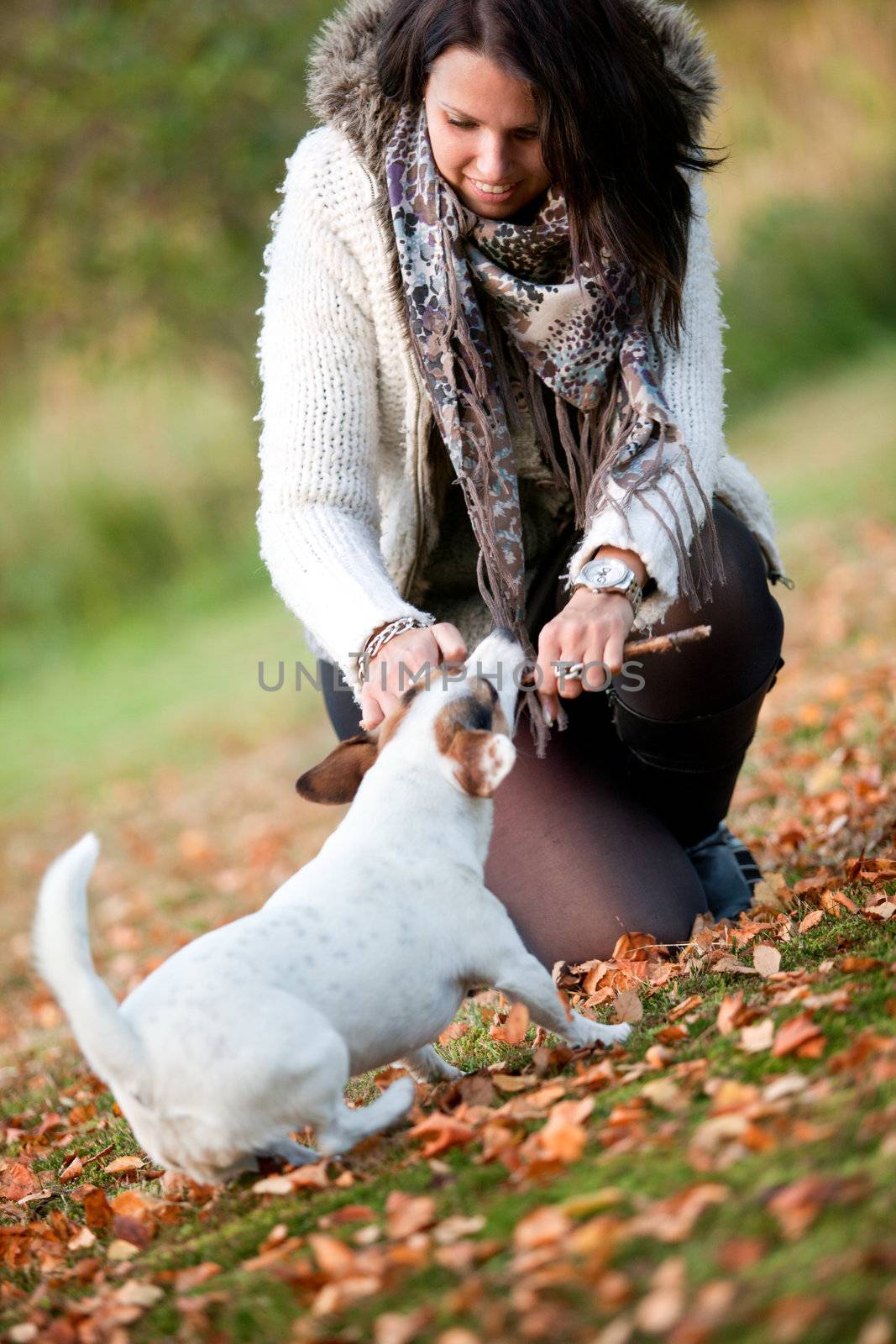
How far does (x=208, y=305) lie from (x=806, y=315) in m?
6.83

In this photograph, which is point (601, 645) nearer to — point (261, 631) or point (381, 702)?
point (381, 702)

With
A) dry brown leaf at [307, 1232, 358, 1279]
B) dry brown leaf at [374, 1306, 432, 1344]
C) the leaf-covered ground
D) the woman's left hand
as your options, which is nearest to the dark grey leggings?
the leaf-covered ground

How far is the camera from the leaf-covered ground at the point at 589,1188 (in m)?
1.53

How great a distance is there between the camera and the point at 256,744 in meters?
8.01

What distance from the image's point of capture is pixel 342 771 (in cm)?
264

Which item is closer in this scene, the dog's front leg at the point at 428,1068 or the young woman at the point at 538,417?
the dog's front leg at the point at 428,1068

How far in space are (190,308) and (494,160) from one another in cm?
955

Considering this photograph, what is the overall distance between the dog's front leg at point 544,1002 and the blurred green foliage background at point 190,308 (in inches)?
232

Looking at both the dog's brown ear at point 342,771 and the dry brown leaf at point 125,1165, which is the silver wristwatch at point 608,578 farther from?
the dry brown leaf at point 125,1165

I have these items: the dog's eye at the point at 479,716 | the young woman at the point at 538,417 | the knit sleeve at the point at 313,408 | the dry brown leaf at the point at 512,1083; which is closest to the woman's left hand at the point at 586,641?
the young woman at the point at 538,417

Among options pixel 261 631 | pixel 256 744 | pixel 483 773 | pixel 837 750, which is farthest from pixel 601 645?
pixel 261 631

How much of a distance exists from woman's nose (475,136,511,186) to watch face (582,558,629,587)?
2.64 feet

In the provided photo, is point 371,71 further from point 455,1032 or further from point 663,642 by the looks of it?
point 455,1032

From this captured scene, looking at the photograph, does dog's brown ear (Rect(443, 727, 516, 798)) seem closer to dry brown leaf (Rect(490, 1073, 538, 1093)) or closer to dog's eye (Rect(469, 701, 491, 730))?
dog's eye (Rect(469, 701, 491, 730))
